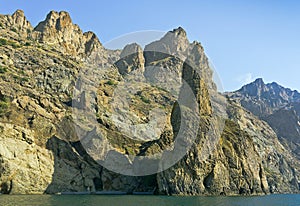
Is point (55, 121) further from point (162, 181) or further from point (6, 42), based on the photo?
point (6, 42)

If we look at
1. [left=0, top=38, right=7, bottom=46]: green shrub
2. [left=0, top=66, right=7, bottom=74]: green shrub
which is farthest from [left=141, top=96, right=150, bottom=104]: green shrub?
[left=0, top=66, right=7, bottom=74]: green shrub

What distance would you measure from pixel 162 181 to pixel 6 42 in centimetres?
10118

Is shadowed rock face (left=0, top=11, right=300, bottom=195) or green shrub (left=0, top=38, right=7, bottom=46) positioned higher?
green shrub (left=0, top=38, right=7, bottom=46)

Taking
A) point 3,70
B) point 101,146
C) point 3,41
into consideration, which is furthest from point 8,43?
point 101,146

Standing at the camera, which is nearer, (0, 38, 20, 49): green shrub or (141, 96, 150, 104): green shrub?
(0, 38, 20, 49): green shrub

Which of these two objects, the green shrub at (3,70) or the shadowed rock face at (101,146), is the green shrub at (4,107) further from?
the green shrub at (3,70)

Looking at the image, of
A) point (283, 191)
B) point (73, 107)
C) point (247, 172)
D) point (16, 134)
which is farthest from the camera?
point (283, 191)

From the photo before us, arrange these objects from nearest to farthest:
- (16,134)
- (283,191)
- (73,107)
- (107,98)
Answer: (16,134)
(73,107)
(107,98)
(283,191)

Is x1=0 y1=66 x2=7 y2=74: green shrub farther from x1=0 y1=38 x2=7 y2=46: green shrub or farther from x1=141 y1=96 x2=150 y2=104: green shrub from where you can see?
x1=141 y1=96 x2=150 y2=104: green shrub

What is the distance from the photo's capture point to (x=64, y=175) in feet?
308

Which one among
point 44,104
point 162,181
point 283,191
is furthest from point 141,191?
point 283,191

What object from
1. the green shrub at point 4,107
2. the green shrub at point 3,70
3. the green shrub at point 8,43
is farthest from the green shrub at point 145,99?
the green shrub at point 4,107

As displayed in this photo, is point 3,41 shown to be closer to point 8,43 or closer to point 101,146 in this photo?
point 8,43

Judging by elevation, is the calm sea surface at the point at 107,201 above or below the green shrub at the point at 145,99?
below
